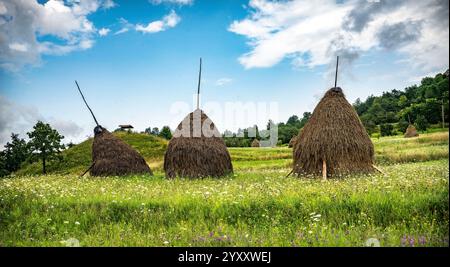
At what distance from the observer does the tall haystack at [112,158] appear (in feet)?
55.7

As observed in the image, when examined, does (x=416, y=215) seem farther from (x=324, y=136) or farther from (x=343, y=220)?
(x=324, y=136)

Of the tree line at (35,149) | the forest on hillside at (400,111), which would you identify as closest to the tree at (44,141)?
the tree line at (35,149)

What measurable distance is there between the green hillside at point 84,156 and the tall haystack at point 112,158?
190 centimetres

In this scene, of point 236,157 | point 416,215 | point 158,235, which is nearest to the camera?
point 158,235

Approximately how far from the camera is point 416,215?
20.5 feet

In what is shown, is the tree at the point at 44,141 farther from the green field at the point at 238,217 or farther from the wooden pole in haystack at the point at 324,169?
the wooden pole in haystack at the point at 324,169

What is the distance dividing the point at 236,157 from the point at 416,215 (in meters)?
25.9

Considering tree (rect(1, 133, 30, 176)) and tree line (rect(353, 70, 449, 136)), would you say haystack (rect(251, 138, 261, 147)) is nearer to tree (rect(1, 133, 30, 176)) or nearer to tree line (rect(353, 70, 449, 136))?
tree line (rect(353, 70, 449, 136))

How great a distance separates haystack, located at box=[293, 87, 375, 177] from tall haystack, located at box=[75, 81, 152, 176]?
7.27 m

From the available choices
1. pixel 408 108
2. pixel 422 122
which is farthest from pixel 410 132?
pixel 422 122

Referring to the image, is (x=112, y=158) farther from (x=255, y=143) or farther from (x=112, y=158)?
(x=255, y=143)

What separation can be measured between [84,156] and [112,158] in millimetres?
7705
